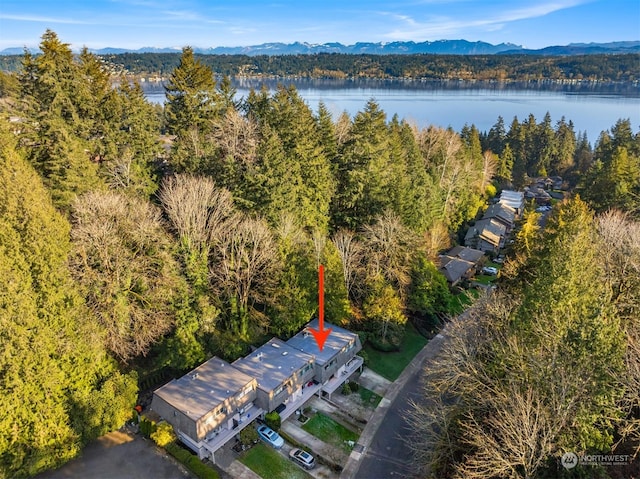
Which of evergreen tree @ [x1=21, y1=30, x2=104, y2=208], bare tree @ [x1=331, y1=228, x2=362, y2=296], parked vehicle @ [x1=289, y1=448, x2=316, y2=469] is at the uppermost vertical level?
evergreen tree @ [x1=21, y1=30, x2=104, y2=208]

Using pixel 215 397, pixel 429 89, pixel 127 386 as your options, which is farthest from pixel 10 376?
pixel 429 89

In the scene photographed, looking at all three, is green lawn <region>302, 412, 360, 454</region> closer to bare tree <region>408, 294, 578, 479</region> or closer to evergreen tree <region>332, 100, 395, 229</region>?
bare tree <region>408, 294, 578, 479</region>

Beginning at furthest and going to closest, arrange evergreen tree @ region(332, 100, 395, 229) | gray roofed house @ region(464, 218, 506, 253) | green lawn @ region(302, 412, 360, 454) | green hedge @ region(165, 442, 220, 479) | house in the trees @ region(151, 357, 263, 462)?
gray roofed house @ region(464, 218, 506, 253) < evergreen tree @ region(332, 100, 395, 229) < green lawn @ region(302, 412, 360, 454) < house in the trees @ region(151, 357, 263, 462) < green hedge @ region(165, 442, 220, 479)

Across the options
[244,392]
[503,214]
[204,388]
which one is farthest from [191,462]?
→ [503,214]

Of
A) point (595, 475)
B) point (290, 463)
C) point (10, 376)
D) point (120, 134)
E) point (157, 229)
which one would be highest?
point (120, 134)

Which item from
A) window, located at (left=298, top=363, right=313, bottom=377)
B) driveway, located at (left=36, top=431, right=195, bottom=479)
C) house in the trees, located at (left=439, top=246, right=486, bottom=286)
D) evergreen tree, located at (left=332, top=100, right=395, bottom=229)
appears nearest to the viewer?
driveway, located at (left=36, top=431, right=195, bottom=479)

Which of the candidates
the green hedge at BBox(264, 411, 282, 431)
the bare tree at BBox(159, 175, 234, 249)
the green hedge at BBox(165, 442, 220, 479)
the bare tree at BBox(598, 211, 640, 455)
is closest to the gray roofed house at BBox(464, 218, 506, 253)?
the bare tree at BBox(598, 211, 640, 455)

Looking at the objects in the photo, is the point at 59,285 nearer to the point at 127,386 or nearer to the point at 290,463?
the point at 127,386

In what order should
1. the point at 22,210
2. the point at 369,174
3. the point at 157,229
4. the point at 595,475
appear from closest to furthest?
the point at 595,475 < the point at 22,210 < the point at 157,229 < the point at 369,174
